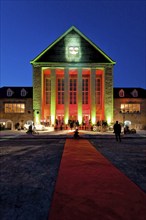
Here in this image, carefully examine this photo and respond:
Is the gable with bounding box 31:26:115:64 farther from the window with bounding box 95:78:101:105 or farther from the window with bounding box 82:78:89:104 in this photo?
the window with bounding box 95:78:101:105

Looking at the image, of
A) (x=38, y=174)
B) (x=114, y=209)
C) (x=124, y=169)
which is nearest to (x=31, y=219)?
(x=114, y=209)

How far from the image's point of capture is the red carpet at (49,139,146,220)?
3.30 m

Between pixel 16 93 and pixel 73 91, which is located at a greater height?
pixel 73 91

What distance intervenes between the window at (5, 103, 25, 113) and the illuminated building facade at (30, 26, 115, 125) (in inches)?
156

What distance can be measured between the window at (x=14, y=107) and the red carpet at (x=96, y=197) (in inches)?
1193

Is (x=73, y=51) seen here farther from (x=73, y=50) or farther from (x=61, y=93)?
(x=61, y=93)

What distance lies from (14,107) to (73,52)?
630 inches

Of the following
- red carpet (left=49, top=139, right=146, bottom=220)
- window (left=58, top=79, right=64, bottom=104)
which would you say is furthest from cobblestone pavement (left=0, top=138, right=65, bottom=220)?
window (left=58, top=79, right=64, bottom=104)

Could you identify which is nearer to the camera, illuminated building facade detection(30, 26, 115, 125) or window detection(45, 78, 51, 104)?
illuminated building facade detection(30, 26, 115, 125)

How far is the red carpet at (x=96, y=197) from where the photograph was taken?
330 centimetres

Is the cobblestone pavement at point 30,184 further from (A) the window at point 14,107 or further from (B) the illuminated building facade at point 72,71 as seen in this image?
(A) the window at point 14,107

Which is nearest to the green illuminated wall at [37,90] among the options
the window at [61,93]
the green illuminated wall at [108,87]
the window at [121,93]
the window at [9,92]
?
the window at [61,93]

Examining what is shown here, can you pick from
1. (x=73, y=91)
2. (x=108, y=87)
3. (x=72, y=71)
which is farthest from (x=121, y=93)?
(x=72, y=71)

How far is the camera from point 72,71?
34219 mm
